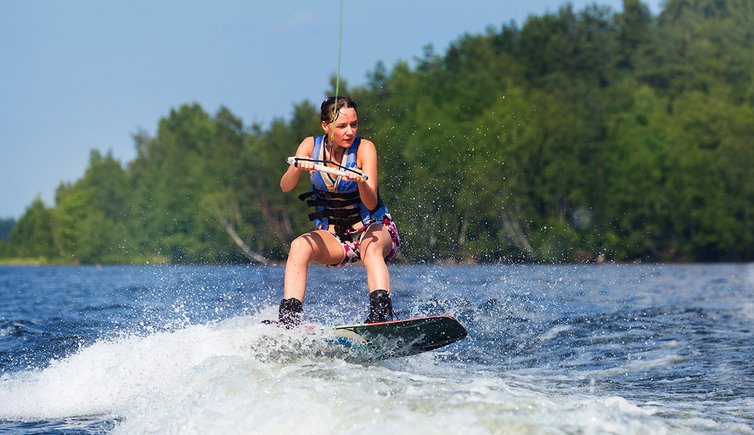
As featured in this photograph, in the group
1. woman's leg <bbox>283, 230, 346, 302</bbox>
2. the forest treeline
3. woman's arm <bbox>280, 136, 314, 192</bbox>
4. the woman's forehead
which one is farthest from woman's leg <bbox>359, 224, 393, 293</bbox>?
the forest treeline

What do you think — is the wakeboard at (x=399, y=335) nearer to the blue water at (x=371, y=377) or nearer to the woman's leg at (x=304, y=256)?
the blue water at (x=371, y=377)

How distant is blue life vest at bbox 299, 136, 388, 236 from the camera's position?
6590 mm

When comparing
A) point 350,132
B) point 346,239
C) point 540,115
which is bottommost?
point 346,239

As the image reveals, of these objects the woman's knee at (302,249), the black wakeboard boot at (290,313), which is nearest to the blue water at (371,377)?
the black wakeboard boot at (290,313)

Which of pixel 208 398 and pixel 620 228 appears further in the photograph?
pixel 620 228

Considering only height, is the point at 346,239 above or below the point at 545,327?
above

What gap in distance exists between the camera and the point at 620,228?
54.4 meters

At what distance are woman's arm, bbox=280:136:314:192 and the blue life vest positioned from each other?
0.04 meters

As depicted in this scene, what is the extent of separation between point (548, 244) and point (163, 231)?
2993cm

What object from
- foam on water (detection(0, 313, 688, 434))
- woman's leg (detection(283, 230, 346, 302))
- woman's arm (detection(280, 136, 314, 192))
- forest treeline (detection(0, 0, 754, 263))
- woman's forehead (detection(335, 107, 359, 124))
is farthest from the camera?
forest treeline (detection(0, 0, 754, 263))

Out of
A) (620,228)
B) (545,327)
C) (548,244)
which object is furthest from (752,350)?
(620,228)

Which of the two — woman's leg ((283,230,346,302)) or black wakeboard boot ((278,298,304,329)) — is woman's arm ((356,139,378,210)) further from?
black wakeboard boot ((278,298,304,329))

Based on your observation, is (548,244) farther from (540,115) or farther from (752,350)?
(752,350)

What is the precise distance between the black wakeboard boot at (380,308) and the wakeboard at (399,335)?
16cm
